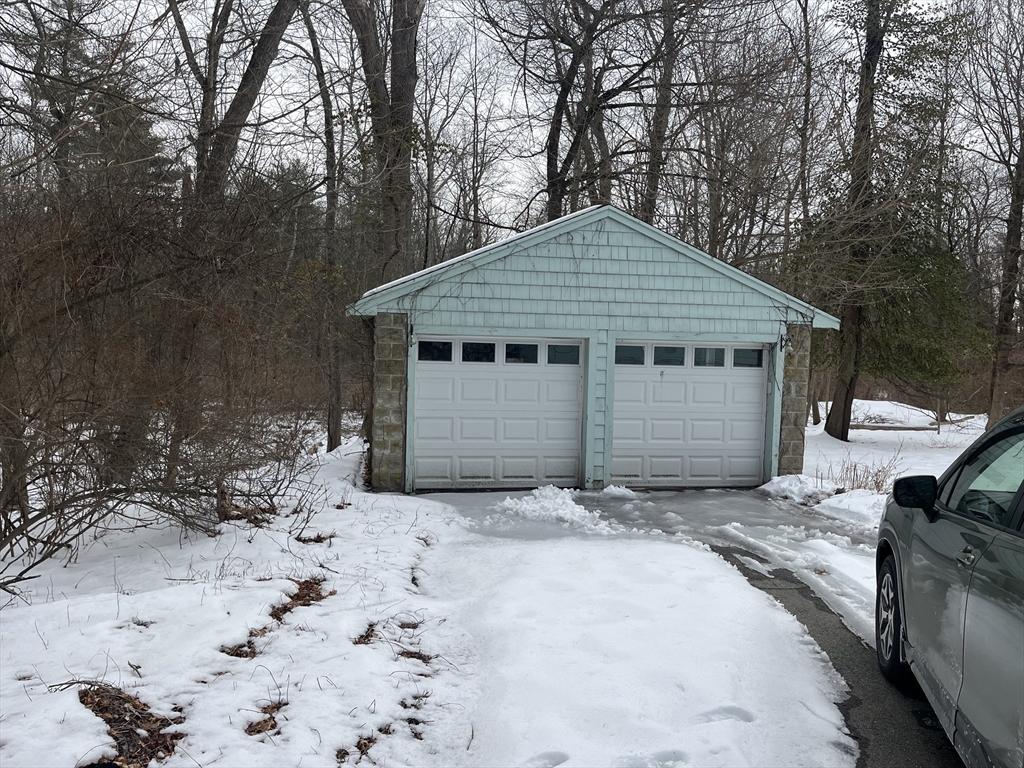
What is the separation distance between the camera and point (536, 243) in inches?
447

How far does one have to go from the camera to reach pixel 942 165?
1950 centimetres

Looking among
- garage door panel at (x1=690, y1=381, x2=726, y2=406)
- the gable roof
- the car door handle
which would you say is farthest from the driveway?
the gable roof

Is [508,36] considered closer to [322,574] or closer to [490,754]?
[322,574]

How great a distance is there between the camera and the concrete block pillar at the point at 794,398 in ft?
39.7

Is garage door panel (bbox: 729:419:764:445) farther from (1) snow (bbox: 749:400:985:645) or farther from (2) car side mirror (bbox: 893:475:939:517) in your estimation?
(2) car side mirror (bbox: 893:475:939:517)

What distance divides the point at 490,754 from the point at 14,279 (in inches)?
235

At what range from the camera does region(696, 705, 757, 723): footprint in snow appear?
13.2 ft

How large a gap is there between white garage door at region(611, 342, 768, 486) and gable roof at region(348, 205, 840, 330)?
1.00m

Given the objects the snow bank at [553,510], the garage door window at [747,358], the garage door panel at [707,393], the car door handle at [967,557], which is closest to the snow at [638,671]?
the car door handle at [967,557]

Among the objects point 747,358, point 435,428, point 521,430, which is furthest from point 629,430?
point 435,428

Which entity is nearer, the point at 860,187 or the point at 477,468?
the point at 477,468

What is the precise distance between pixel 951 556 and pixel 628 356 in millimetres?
8584

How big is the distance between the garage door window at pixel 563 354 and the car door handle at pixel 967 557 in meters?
8.58

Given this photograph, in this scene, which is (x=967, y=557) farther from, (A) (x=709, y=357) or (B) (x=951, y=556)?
(A) (x=709, y=357)
